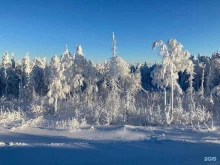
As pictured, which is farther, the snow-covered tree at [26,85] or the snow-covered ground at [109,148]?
the snow-covered tree at [26,85]

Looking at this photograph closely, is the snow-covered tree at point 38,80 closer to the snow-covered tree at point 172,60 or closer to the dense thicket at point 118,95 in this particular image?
the dense thicket at point 118,95

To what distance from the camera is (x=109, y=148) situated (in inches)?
311

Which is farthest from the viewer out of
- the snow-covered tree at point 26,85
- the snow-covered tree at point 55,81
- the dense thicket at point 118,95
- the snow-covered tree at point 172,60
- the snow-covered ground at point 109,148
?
the snow-covered tree at point 26,85

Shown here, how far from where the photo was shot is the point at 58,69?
17.9 meters

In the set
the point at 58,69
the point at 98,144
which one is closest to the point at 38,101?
the point at 58,69

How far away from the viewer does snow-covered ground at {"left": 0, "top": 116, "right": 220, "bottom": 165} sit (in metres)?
6.78

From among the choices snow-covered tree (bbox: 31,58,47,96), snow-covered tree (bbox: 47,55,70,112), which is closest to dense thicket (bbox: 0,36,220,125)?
snow-covered tree (bbox: 47,55,70,112)

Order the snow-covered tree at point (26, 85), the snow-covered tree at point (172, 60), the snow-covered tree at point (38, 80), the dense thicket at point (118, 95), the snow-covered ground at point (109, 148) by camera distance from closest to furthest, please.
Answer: the snow-covered ground at point (109, 148), the dense thicket at point (118, 95), the snow-covered tree at point (172, 60), the snow-covered tree at point (26, 85), the snow-covered tree at point (38, 80)

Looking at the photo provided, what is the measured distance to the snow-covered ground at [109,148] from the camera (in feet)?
22.2

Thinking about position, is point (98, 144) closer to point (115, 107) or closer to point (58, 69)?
point (115, 107)

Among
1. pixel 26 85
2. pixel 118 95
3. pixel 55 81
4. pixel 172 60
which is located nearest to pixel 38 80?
pixel 26 85

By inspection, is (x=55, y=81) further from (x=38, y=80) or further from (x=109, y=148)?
(x=38, y=80)

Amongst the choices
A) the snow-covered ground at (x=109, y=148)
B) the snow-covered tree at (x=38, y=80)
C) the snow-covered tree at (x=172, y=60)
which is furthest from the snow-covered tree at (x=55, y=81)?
the snow-covered tree at (x=38, y=80)

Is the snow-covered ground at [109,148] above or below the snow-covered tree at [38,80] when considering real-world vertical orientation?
below
